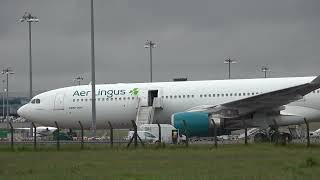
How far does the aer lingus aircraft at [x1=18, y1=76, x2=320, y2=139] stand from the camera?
32688 mm

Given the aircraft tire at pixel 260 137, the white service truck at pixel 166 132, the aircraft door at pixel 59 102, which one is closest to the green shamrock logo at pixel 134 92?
the white service truck at pixel 166 132

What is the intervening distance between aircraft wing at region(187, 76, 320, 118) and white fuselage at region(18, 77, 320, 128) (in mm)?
1543

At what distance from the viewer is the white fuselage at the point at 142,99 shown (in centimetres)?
3494

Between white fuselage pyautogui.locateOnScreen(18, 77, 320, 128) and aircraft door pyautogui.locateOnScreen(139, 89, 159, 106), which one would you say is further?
aircraft door pyautogui.locateOnScreen(139, 89, 159, 106)

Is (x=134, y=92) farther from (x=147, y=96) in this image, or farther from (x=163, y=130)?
(x=163, y=130)

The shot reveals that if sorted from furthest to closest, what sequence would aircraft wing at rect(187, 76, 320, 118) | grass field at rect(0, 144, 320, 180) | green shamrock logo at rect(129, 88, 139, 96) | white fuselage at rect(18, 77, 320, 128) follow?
1. green shamrock logo at rect(129, 88, 139, 96)
2. white fuselage at rect(18, 77, 320, 128)
3. aircraft wing at rect(187, 76, 320, 118)
4. grass field at rect(0, 144, 320, 180)

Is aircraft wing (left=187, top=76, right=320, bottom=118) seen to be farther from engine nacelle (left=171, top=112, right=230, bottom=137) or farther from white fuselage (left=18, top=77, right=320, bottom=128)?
white fuselage (left=18, top=77, right=320, bottom=128)

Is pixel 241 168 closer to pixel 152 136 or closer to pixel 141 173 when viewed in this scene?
pixel 141 173

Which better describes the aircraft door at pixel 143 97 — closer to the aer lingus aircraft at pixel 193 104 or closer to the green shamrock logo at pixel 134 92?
the aer lingus aircraft at pixel 193 104

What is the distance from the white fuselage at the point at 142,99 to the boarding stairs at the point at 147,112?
8.6 inches

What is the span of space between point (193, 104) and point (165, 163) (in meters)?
17.9

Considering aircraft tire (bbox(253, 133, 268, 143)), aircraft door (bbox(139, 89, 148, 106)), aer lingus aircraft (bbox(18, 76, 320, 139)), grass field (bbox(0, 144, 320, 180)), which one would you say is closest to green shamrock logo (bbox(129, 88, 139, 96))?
aer lingus aircraft (bbox(18, 76, 320, 139))

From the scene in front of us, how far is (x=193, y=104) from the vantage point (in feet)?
117

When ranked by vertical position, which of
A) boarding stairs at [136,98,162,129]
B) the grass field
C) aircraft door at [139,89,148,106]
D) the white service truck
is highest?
aircraft door at [139,89,148,106]
